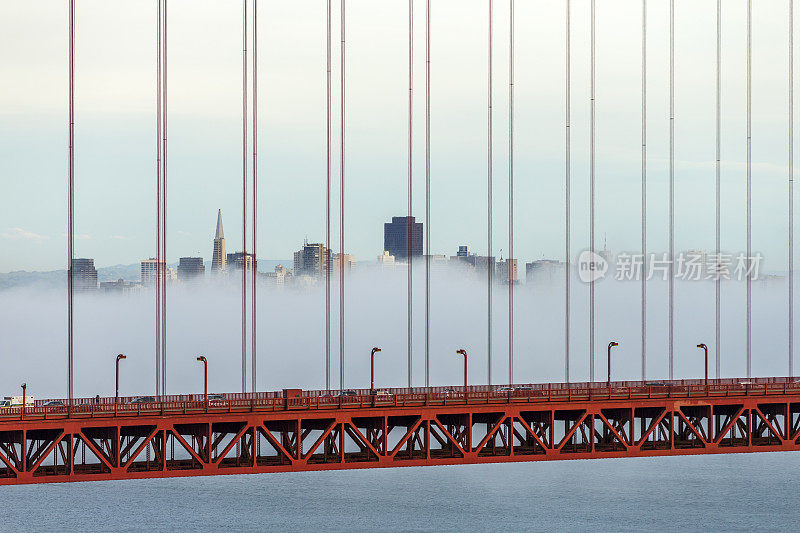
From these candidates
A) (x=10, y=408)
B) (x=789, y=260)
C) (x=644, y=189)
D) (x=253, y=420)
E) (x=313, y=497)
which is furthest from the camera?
(x=313, y=497)

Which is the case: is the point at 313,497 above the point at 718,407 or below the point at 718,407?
below

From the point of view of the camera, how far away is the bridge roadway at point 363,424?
1996 inches

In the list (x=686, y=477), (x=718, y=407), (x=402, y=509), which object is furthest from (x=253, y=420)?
(x=686, y=477)

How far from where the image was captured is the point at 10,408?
50000 millimetres

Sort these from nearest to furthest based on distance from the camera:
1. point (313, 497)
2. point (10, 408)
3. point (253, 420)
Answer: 1. point (10, 408)
2. point (253, 420)
3. point (313, 497)

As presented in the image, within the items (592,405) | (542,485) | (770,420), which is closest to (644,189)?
(770,420)

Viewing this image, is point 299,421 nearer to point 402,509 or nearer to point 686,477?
point 402,509

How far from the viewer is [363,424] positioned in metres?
57.0

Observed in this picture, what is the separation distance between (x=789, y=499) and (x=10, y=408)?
77.7 metres

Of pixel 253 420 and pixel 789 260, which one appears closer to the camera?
pixel 253 420

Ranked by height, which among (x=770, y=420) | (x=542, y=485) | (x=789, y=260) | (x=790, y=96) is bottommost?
A: (x=542, y=485)

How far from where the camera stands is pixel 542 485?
4582 inches

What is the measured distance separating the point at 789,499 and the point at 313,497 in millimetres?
44119

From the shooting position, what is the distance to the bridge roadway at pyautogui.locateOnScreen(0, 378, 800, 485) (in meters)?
50.7
